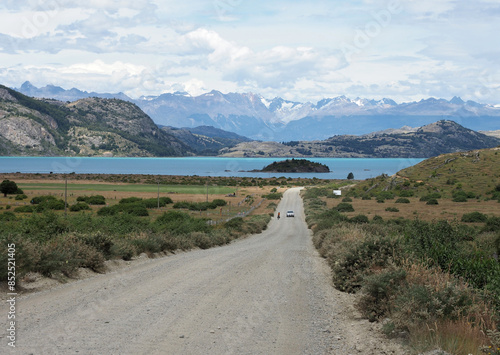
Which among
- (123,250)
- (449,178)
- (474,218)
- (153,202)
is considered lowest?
(153,202)

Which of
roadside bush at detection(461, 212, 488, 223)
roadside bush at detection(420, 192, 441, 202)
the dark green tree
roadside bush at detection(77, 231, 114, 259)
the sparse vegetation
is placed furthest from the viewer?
the dark green tree

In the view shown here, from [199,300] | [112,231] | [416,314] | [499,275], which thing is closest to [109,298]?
[199,300]

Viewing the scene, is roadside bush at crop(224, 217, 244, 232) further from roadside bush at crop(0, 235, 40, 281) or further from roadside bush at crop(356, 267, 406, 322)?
roadside bush at crop(356, 267, 406, 322)

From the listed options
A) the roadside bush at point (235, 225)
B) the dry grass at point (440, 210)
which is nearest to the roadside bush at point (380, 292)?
the roadside bush at point (235, 225)

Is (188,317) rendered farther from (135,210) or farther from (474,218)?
(135,210)

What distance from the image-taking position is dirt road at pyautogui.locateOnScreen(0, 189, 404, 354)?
317 inches

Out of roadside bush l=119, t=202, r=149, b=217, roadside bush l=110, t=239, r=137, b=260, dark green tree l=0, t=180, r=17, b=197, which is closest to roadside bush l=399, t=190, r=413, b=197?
roadside bush l=119, t=202, r=149, b=217

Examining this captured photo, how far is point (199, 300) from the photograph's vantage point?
1188cm

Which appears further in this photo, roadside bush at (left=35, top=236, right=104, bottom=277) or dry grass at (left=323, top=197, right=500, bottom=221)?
dry grass at (left=323, top=197, right=500, bottom=221)

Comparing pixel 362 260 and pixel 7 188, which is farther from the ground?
pixel 362 260

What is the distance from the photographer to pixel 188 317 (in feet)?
32.7

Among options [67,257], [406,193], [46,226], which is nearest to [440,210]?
[406,193]

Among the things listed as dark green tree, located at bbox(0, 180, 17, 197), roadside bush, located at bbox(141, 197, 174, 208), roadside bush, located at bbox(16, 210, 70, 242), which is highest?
roadside bush, located at bbox(16, 210, 70, 242)

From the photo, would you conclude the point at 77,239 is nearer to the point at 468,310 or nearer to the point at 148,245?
the point at 148,245
